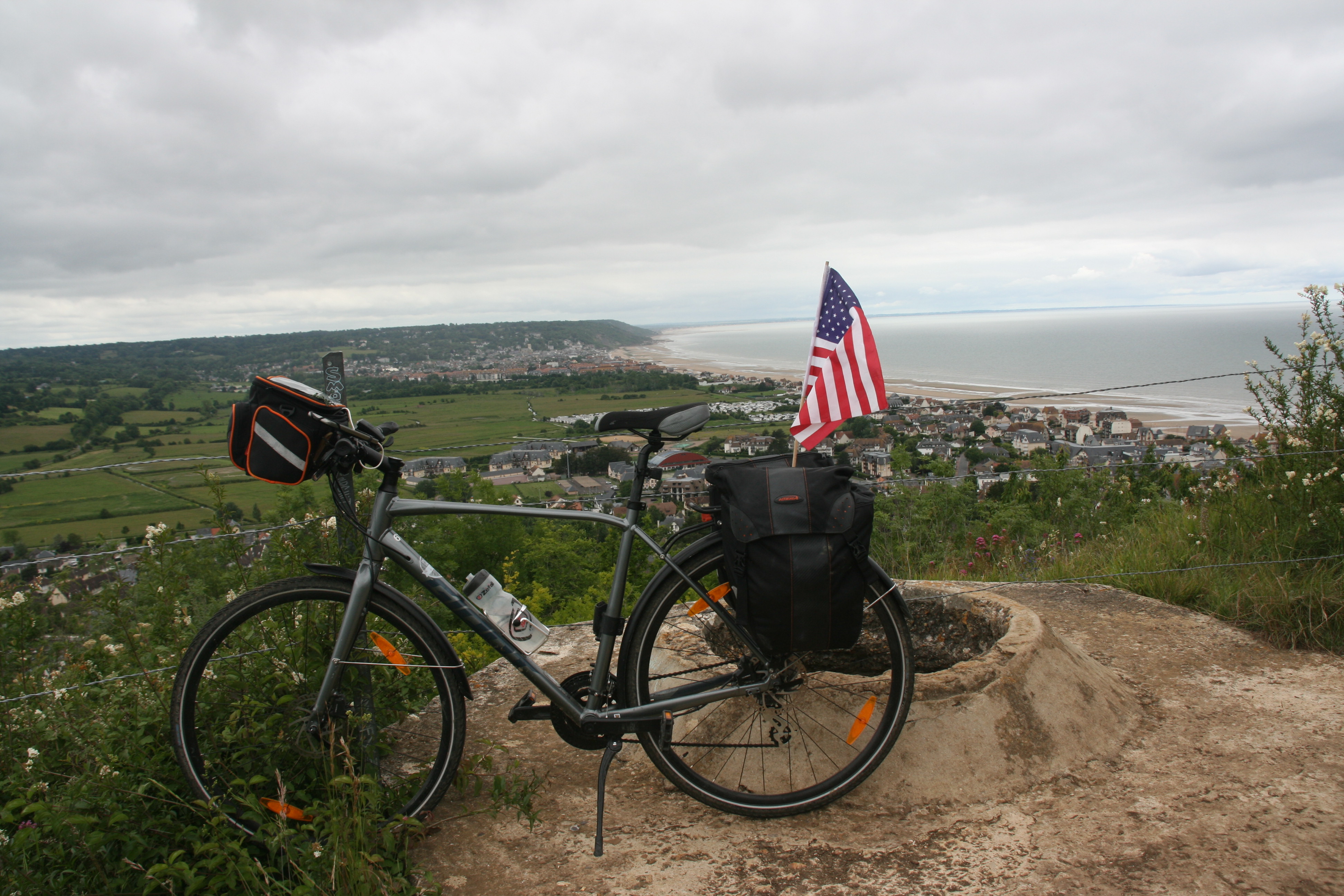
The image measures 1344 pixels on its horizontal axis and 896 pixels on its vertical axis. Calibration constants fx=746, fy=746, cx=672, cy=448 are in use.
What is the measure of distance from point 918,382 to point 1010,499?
1456 cm

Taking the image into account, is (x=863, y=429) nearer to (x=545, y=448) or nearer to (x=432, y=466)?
(x=545, y=448)

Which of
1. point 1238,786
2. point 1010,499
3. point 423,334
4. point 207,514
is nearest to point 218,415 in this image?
point 207,514

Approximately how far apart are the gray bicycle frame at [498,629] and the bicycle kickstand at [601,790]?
0.36ft

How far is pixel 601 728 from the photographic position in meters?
2.54

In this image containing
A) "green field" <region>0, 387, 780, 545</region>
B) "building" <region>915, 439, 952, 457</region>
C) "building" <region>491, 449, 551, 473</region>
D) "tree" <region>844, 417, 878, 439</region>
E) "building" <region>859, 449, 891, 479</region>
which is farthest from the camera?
"building" <region>915, 439, 952, 457</region>

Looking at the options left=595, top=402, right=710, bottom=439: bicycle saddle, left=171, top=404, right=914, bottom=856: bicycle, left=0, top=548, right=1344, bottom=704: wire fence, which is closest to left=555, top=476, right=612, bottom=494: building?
left=171, top=404, right=914, bottom=856: bicycle

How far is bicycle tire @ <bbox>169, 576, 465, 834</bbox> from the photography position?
7.56ft

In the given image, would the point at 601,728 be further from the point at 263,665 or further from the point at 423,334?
the point at 423,334

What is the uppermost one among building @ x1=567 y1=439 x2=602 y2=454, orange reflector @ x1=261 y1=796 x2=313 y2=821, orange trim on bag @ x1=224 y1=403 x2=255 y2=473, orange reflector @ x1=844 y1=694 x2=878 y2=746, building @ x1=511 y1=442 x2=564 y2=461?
orange trim on bag @ x1=224 y1=403 x2=255 y2=473

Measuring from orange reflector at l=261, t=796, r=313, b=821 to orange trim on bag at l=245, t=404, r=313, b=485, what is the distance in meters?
0.94

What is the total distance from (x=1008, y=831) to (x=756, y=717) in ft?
2.94

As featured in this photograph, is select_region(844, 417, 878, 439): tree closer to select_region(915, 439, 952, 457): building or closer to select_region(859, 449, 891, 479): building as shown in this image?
select_region(859, 449, 891, 479): building

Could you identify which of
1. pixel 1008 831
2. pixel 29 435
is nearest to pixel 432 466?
→ pixel 1008 831

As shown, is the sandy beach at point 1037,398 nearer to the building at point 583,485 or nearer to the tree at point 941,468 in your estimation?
the tree at point 941,468
